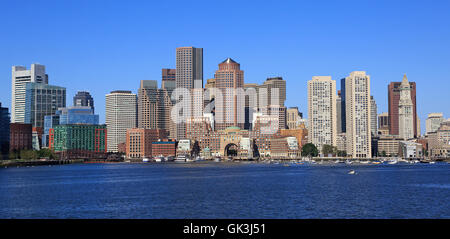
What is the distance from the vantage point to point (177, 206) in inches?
2192

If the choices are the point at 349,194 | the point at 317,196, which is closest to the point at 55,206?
the point at 317,196

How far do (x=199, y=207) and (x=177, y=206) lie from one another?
247cm

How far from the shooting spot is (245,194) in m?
69.7
